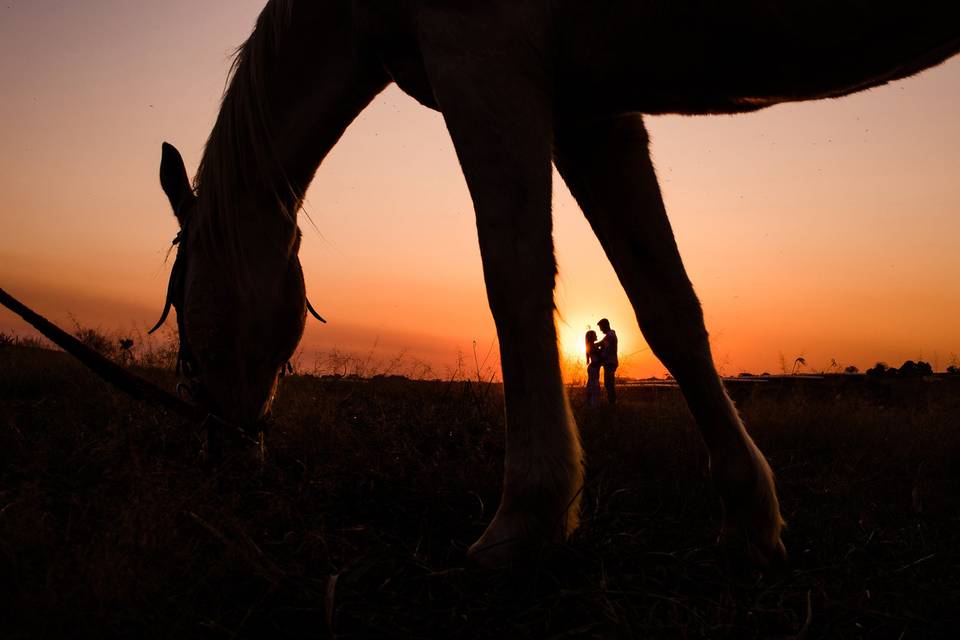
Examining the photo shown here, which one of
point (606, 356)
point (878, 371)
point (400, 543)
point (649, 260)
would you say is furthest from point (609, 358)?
point (400, 543)

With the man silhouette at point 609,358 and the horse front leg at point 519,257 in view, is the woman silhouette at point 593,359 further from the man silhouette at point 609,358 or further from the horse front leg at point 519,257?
the horse front leg at point 519,257

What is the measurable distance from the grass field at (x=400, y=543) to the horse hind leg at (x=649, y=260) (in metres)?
0.33

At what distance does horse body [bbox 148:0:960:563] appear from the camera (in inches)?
69.1

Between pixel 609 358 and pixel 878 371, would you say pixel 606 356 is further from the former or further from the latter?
pixel 878 371

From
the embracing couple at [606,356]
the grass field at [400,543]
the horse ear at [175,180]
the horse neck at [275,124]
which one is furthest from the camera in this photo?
the embracing couple at [606,356]

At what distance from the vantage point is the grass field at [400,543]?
1.31 metres

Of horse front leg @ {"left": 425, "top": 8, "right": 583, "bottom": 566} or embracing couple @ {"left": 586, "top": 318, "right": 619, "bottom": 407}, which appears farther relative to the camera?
embracing couple @ {"left": 586, "top": 318, "right": 619, "bottom": 407}

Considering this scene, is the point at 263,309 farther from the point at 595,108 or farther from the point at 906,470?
the point at 906,470

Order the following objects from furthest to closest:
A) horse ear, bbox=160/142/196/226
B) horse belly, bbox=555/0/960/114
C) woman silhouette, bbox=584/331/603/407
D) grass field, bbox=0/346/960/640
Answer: woman silhouette, bbox=584/331/603/407 < horse ear, bbox=160/142/196/226 < horse belly, bbox=555/0/960/114 < grass field, bbox=0/346/960/640

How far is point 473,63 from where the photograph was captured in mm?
1868

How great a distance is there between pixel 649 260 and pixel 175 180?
1.95 m

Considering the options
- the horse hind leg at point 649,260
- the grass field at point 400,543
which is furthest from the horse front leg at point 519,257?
the horse hind leg at point 649,260

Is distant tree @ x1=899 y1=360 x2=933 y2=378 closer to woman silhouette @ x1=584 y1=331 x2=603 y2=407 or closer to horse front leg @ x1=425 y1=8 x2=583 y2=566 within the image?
woman silhouette @ x1=584 y1=331 x2=603 y2=407

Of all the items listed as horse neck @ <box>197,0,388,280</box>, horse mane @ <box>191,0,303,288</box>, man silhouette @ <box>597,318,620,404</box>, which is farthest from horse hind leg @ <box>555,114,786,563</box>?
man silhouette @ <box>597,318,620,404</box>
